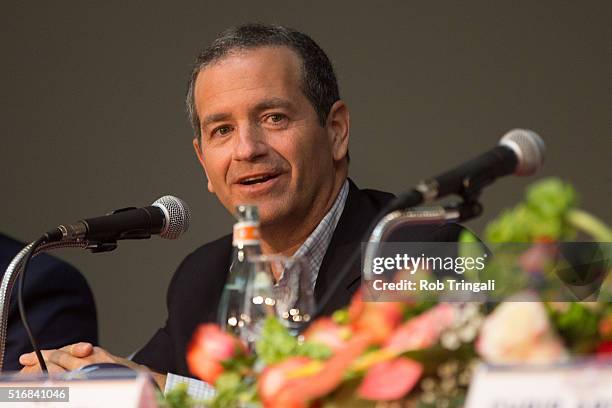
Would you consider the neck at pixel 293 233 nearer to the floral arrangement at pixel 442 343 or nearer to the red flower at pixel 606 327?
the floral arrangement at pixel 442 343

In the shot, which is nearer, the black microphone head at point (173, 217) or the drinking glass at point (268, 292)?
the drinking glass at point (268, 292)

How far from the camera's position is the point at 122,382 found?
3.00 ft

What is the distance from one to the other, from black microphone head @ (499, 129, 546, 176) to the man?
2.99 ft

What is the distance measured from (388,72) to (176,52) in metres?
0.76

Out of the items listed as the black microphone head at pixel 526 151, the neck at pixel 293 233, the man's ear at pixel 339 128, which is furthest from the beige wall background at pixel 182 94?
the black microphone head at pixel 526 151

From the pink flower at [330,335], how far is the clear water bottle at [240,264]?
418 mm

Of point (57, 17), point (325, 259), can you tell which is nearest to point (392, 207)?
point (325, 259)

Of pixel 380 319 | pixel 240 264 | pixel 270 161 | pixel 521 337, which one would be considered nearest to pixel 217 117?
pixel 270 161

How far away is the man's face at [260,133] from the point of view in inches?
86.0

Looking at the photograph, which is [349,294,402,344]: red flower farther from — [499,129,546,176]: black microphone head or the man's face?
the man's face

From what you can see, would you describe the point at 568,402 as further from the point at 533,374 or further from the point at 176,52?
the point at 176,52

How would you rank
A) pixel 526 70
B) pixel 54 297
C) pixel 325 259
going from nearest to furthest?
pixel 325 259 < pixel 54 297 < pixel 526 70

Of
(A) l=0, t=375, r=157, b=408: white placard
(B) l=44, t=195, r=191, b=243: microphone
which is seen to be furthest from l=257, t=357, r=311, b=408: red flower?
(B) l=44, t=195, r=191, b=243: microphone

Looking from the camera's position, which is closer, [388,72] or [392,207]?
[392,207]
